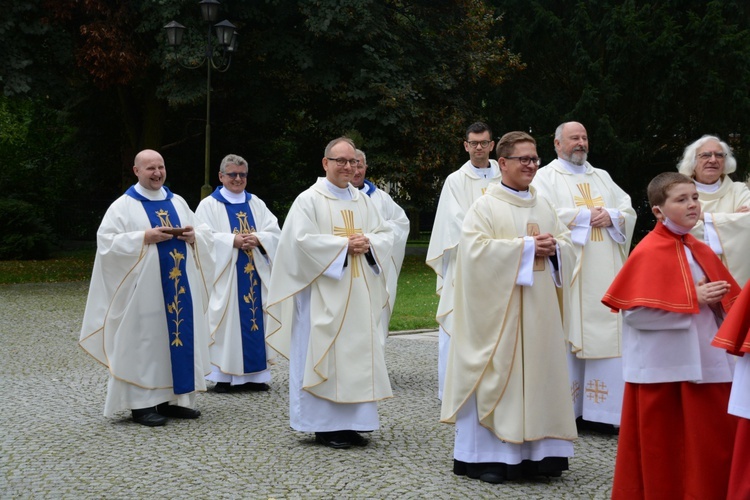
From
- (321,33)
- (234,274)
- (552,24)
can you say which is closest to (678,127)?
(552,24)

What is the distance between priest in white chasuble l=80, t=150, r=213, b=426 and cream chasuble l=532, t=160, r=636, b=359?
10.2ft

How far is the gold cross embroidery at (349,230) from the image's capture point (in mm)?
7078

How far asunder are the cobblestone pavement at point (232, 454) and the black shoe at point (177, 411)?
0.43 feet

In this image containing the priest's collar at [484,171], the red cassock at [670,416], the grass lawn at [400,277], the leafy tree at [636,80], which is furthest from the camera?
the leafy tree at [636,80]

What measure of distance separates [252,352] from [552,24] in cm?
1763

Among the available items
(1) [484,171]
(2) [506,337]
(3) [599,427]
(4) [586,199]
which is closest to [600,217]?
(4) [586,199]

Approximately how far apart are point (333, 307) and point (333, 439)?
957 mm

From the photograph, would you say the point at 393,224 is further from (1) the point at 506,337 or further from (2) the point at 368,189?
(1) the point at 506,337

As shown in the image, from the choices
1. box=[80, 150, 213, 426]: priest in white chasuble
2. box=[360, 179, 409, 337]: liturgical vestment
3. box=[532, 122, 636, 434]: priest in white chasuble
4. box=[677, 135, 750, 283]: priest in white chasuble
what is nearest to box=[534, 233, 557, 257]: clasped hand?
box=[532, 122, 636, 434]: priest in white chasuble

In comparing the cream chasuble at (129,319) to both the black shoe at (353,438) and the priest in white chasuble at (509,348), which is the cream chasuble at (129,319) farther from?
the priest in white chasuble at (509,348)

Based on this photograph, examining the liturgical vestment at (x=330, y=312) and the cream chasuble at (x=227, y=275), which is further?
the cream chasuble at (x=227, y=275)

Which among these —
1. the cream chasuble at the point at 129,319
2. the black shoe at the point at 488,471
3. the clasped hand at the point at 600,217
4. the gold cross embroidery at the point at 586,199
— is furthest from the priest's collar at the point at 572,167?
the cream chasuble at the point at 129,319

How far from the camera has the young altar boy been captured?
184 inches

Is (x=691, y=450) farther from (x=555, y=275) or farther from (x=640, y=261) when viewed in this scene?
A: (x=555, y=275)
